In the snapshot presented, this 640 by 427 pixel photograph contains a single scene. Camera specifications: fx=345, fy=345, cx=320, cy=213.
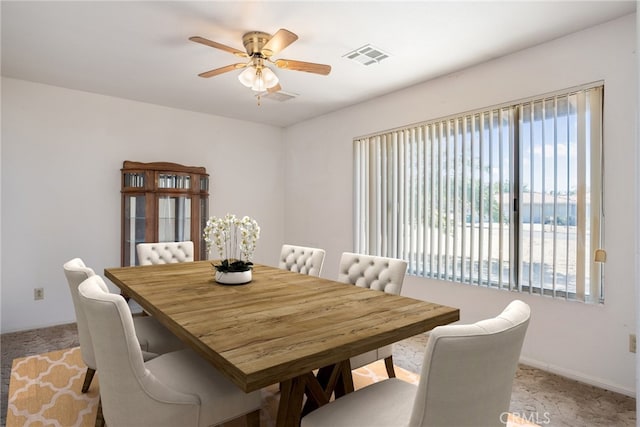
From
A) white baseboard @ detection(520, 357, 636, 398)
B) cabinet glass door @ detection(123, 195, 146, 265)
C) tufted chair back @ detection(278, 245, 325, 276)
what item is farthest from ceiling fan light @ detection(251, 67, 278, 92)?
white baseboard @ detection(520, 357, 636, 398)

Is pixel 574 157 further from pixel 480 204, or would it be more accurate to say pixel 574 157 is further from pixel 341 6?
pixel 341 6

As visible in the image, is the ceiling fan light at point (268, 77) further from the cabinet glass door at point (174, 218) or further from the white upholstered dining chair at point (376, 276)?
the cabinet glass door at point (174, 218)

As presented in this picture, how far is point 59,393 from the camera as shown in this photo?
2256 millimetres

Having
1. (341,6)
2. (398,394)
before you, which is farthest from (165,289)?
(341,6)

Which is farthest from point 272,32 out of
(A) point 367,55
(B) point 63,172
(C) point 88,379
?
(B) point 63,172

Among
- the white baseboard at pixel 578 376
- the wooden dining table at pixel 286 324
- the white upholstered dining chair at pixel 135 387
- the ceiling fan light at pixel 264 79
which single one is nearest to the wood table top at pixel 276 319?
the wooden dining table at pixel 286 324

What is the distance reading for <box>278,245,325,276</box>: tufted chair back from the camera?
2.73 metres

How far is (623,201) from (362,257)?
1.74 m

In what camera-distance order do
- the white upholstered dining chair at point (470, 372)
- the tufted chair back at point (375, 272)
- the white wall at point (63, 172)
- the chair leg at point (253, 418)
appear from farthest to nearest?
the white wall at point (63, 172)
the tufted chair back at point (375, 272)
the chair leg at point (253, 418)
the white upholstered dining chair at point (470, 372)

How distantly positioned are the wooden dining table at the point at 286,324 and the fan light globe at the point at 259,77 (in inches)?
53.3

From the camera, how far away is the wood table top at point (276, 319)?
3.48 feet

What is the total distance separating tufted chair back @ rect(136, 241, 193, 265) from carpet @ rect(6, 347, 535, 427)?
935 millimetres

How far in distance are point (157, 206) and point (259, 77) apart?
224cm

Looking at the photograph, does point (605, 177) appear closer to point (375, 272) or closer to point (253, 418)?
point (375, 272)
